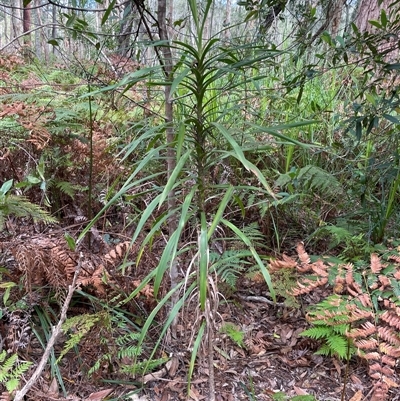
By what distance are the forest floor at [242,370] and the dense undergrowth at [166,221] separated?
34mm

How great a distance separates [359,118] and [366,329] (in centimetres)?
98

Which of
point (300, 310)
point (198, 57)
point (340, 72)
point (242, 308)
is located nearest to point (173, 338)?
point (242, 308)

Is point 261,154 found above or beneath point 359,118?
beneath

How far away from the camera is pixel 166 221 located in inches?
68.3

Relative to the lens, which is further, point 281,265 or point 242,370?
point 281,265

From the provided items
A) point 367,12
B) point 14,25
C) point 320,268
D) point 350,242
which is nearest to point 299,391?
point 320,268

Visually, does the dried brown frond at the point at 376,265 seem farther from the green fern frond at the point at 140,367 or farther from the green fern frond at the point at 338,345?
the green fern frond at the point at 140,367

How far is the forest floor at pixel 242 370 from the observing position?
1.40 m

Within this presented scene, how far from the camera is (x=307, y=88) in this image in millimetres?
2869

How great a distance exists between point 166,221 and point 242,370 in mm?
787

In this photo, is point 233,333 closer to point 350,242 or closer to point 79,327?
point 79,327

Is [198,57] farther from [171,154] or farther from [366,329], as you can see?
[366,329]

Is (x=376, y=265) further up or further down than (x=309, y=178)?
further down

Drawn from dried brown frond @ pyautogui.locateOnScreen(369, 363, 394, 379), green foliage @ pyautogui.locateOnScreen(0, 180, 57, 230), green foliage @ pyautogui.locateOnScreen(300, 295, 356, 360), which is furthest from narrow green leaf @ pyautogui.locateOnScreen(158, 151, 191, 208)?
dried brown frond @ pyautogui.locateOnScreen(369, 363, 394, 379)
